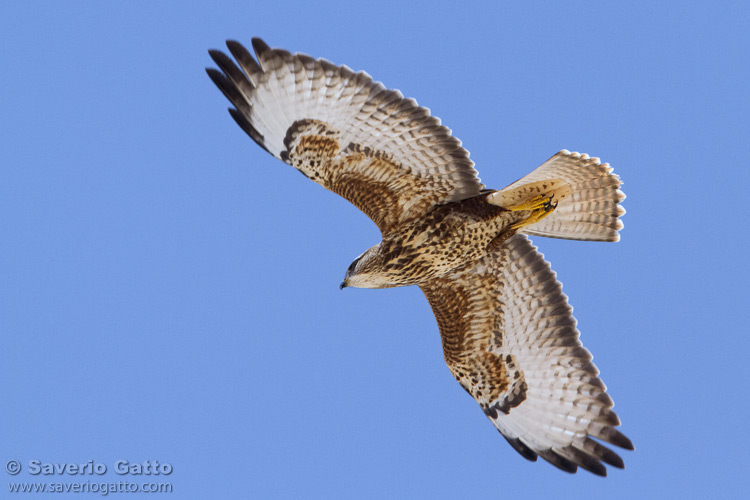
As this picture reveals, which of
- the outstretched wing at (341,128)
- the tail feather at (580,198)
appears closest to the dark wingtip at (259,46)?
the outstretched wing at (341,128)

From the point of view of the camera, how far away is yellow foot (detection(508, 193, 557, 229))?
829 centimetres

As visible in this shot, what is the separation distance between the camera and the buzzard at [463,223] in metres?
7.86

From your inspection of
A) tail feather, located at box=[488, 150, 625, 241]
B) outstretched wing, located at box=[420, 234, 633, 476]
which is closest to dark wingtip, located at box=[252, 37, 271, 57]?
tail feather, located at box=[488, 150, 625, 241]

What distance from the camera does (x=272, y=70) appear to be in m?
7.85

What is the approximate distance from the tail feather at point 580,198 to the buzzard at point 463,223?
1 centimetres

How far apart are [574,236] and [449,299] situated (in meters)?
1.32

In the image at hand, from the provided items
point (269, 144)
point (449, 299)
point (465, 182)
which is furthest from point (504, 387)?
point (269, 144)

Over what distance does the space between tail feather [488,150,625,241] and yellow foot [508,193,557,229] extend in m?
0.08

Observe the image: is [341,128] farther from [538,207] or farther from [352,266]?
[538,207]

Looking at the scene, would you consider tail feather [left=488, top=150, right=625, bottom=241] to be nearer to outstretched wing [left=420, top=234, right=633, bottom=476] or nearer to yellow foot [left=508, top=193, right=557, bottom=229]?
yellow foot [left=508, top=193, right=557, bottom=229]

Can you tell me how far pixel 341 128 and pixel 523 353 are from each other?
9.41 ft

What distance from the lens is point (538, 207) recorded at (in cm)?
831

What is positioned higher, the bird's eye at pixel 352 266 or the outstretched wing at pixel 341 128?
the outstretched wing at pixel 341 128

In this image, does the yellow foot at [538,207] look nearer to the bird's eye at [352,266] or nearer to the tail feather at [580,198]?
the tail feather at [580,198]
